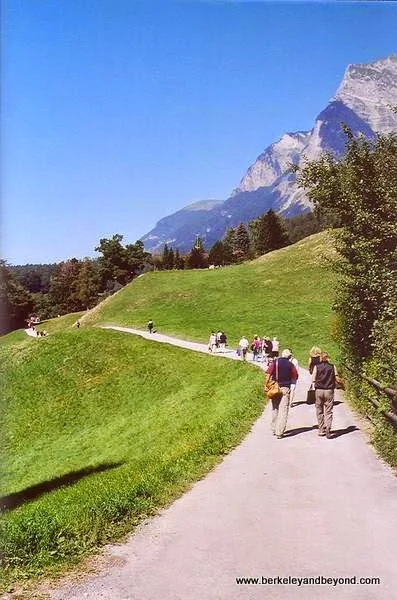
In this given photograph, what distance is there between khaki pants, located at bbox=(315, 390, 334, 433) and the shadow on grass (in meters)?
7.55

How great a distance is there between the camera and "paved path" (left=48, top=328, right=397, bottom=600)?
23.2ft

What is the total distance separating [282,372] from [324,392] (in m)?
1.47

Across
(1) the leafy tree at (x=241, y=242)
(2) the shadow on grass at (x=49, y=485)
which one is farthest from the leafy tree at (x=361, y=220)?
(1) the leafy tree at (x=241, y=242)

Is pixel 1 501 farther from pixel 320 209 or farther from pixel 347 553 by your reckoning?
pixel 320 209

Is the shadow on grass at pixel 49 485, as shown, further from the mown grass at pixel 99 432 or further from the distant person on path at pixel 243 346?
the distant person on path at pixel 243 346

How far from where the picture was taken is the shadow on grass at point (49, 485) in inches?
744

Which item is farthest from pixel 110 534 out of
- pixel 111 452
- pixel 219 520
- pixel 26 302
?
pixel 26 302

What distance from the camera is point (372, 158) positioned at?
799 inches

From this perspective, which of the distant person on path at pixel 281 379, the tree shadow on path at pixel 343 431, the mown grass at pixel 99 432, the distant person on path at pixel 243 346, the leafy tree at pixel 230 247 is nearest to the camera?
the mown grass at pixel 99 432

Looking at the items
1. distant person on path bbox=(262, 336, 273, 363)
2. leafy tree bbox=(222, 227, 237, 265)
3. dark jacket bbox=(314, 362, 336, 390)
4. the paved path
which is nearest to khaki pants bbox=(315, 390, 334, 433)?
dark jacket bbox=(314, 362, 336, 390)

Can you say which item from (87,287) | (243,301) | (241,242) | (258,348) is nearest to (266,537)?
(258,348)

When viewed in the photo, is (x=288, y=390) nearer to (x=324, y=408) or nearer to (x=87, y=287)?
(x=324, y=408)

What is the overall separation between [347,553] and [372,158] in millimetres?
15493

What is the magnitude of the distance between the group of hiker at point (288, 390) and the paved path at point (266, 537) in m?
2.35
